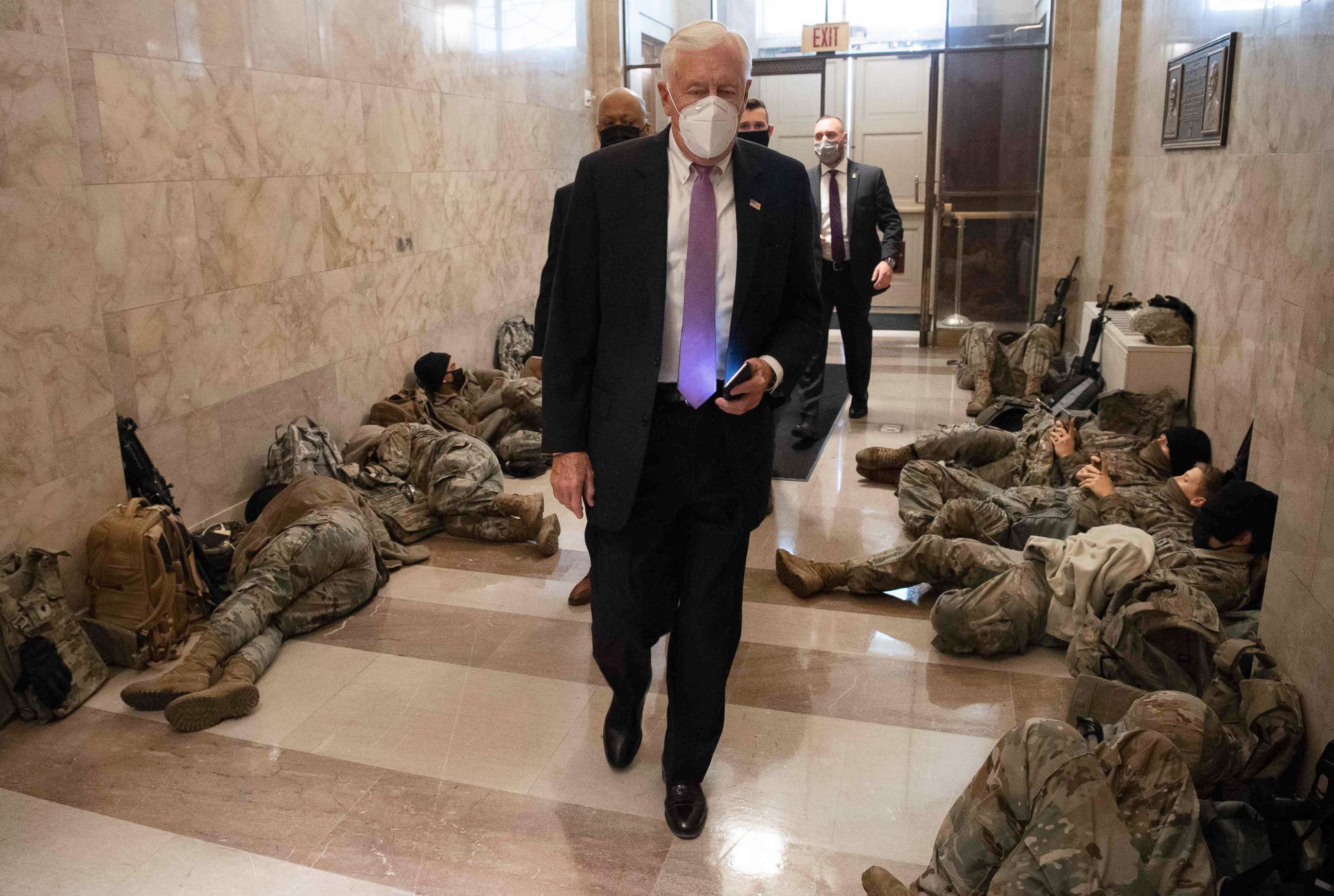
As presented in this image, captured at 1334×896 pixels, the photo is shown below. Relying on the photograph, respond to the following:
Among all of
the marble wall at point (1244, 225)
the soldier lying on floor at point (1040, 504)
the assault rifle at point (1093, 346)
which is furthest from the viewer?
the assault rifle at point (1093, 346)

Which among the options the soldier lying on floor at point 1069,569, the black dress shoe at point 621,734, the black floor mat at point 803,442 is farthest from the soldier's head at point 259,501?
the soldier lying on floor at point 1069,569

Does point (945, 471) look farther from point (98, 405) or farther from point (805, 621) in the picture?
point (98, 405)

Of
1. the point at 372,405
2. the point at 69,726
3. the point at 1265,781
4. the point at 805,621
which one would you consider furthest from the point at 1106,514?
the point at 372,405

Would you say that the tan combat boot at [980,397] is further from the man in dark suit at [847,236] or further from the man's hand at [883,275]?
the man's hand at [883,275]

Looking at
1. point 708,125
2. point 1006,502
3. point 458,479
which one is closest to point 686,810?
point 708,125

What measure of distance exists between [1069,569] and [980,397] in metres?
4.07

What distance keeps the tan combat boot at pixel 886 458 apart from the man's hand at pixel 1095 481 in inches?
49.3

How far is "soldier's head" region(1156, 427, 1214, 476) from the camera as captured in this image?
444 centimetres

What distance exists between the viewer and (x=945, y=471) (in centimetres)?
489

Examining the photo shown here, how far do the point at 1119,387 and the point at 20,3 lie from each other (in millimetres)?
5576

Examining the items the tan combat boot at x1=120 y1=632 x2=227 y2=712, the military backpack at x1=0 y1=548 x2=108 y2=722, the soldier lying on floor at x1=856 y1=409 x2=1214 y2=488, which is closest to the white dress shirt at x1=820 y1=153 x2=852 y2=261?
the soldier lying on floor at x1=856 y1=409 x2=1214 y2=488

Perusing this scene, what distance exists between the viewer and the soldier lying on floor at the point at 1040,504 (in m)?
4.00

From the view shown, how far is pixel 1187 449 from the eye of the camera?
4445 millimetres

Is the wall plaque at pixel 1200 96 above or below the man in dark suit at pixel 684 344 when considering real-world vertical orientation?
above
